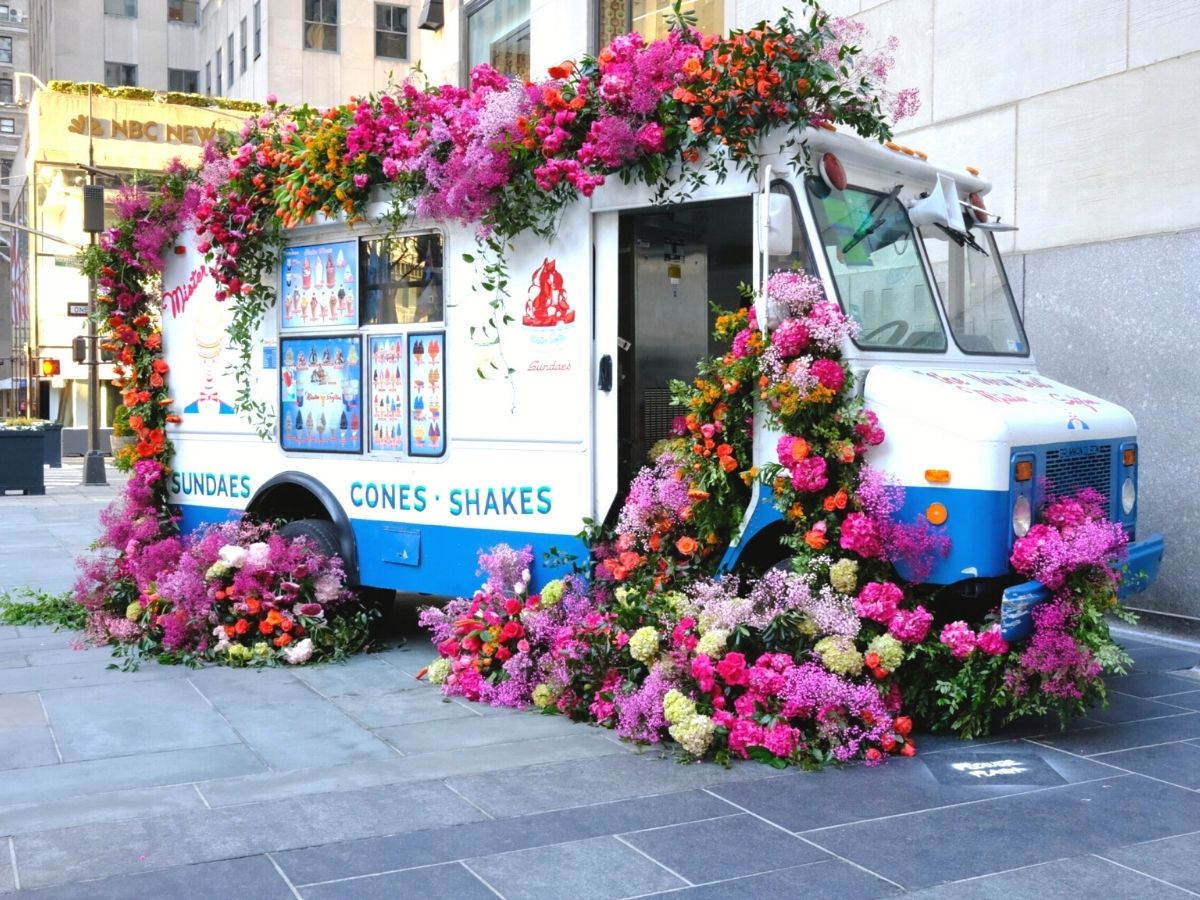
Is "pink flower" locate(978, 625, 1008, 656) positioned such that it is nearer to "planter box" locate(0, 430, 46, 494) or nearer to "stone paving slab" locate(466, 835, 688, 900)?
"stone paving slab" locate(466, 835, 688, 900)

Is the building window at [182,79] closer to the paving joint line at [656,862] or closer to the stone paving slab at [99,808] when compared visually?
the stone paving slab at [99,808]

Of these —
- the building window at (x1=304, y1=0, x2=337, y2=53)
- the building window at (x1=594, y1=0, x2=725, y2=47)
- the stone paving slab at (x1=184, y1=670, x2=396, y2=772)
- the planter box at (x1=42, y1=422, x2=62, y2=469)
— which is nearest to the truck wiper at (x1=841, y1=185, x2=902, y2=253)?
the stone paving slab at (x1=184, y1=670, x2=396, y2=772)

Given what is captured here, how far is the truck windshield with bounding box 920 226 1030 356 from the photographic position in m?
6.30

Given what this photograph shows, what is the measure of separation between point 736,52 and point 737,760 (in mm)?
3088

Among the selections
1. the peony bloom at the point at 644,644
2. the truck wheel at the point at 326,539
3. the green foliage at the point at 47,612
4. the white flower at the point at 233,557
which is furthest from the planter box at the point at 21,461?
the peony bloom at the point at 644,644

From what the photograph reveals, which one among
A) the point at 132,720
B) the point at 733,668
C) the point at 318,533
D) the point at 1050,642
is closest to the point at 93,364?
the point at 318,533

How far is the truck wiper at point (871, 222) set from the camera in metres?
5.92

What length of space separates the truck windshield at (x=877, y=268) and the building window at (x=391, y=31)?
35626 mm

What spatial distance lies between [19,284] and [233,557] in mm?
46410

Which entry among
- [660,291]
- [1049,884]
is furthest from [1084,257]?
[1049,884]

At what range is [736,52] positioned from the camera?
565cm

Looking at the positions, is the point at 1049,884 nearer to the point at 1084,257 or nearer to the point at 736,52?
the point at 736,52

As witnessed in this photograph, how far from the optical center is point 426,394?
23.2ft

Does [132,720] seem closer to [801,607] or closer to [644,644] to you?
[644,644]
